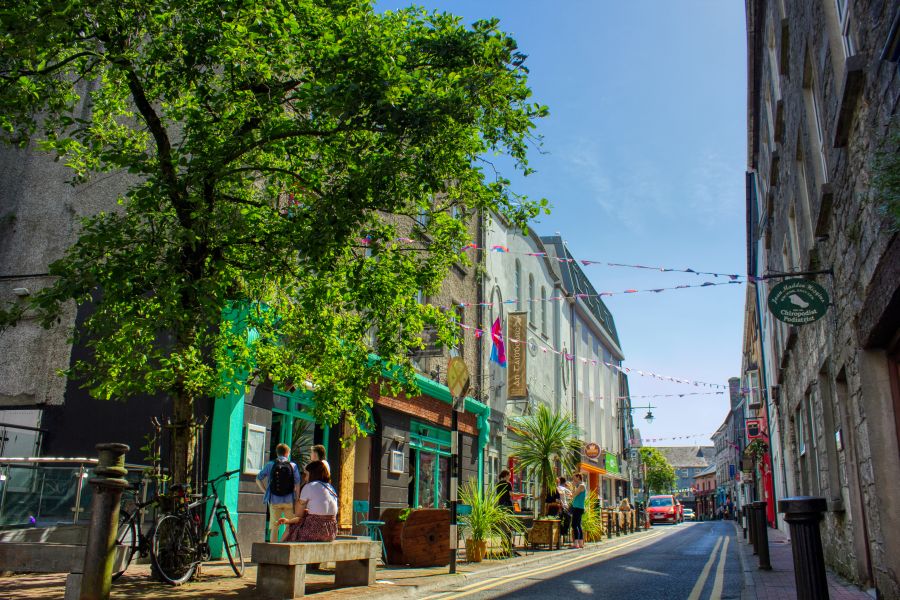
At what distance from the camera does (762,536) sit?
1179cm

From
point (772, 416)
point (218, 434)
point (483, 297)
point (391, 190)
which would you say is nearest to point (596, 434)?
point (772, 416)

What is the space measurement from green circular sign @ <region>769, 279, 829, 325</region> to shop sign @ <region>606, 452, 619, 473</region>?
37733 mm

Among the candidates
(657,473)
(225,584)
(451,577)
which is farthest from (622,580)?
(657,473)

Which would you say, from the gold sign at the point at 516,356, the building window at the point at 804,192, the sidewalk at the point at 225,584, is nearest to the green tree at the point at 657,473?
the gold sign at the point at 516,356

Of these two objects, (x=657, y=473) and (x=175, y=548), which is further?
(x=657, y=473)

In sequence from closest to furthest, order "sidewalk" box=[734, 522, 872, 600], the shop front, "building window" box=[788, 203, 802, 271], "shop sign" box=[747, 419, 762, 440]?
"sidewalk" box=[734, 522, 872, 600], "building window" box=[788, 203, 802, 271], the shop front, "shop sign" box=[747, 419, 762, 440]

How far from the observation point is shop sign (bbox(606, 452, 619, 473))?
45406 mm

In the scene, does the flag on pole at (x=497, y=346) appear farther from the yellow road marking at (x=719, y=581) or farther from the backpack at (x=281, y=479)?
the backpack at (x=281, y=479)

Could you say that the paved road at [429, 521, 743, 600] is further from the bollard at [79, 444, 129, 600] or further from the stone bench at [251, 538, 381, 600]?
the bollard at [79, 444, 129, 600]

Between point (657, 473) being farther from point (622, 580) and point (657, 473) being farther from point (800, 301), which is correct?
point (800, 301)

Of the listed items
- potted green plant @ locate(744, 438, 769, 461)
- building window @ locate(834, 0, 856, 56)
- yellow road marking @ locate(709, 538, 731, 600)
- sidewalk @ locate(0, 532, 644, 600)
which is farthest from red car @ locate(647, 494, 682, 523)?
Result: building window @ locate(834, 0, 856, 56)

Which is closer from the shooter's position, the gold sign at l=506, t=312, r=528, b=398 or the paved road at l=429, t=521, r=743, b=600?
the paved road at l=429, t=521, r=743, b=600

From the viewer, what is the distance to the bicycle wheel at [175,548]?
8348 mm

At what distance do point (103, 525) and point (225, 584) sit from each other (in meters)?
3.10
